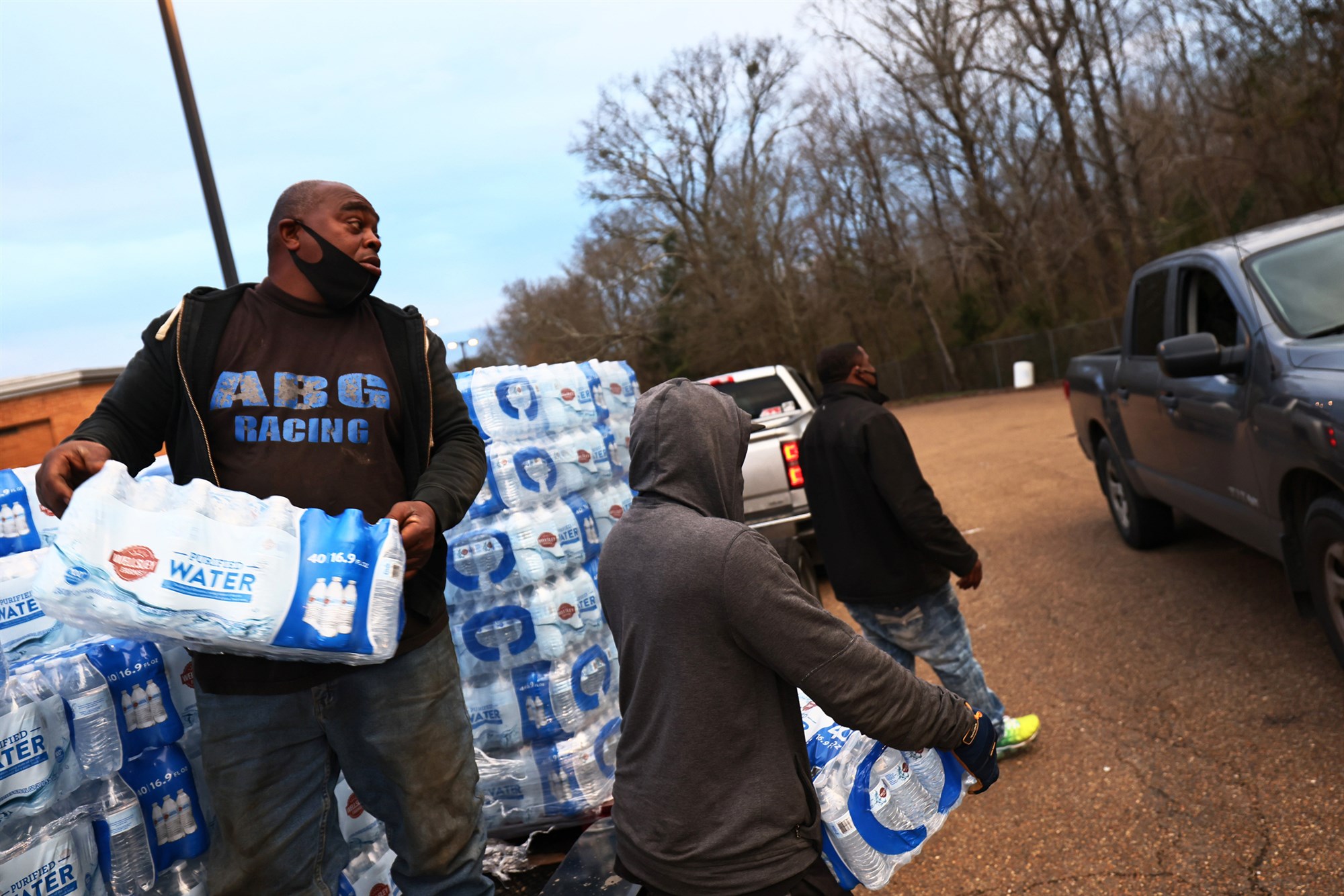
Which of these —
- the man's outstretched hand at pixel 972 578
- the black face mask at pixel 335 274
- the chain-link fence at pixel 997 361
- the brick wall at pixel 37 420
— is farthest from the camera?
the chain-link fence at pixel 997 361

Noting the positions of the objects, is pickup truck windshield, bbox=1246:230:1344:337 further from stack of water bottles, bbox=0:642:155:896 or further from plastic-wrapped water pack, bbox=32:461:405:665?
stack of water bottles, bbox=0:642:155:896

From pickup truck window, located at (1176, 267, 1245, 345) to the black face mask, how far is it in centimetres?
435

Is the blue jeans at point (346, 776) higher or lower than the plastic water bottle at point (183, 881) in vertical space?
higher

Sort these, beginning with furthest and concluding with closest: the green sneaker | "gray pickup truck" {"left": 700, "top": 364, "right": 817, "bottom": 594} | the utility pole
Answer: the utility pole → "gray pickup truck" {"left": 700, "top": 364, "right": 817, "bottom": 594} → the green sneaker

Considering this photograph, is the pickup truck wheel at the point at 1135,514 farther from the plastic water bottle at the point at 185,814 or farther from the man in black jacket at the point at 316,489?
the plastic water bottle at the point at 185,814

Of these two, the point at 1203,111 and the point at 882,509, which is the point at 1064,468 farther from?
the point at 1203,111

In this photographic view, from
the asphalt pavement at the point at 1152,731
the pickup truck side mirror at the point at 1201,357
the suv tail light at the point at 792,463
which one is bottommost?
the asphalt pavement at the point at 1152,731

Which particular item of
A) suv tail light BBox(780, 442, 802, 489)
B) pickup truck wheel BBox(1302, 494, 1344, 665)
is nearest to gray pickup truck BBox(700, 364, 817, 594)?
suv tail light BBox(780, 442, 802, 489)

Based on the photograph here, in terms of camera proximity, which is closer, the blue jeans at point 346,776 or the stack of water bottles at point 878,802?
the stack of water bottles at point 878,802

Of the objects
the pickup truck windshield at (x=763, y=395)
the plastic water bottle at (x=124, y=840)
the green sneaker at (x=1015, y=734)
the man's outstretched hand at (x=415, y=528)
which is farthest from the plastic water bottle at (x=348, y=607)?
the pickup truck windshield at (x=763, y=395)

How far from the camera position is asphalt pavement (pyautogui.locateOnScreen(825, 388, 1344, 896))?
3266 millimetres

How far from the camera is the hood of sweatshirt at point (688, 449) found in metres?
2.12

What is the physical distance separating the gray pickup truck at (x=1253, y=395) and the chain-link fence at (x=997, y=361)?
23184 millimetres

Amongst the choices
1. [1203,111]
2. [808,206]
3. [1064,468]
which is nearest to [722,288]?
[808,206]
